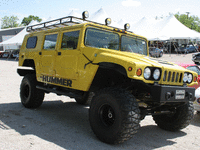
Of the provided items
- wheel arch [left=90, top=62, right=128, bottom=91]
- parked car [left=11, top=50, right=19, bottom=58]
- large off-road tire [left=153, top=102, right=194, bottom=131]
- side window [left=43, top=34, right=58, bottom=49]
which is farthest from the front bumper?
parked car [left=11, top=50, right=19, bottom=58]

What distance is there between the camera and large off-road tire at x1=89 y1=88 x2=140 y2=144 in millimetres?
3598

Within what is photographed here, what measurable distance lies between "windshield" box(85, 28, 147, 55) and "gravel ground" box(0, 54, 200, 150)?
1.83 metres

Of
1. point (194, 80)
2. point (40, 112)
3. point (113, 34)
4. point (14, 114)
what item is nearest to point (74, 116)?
point (40, 112)

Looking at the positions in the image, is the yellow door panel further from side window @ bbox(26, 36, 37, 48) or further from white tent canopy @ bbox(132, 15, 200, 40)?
white tent canopy @ bbox(132, 15, 200, 40)

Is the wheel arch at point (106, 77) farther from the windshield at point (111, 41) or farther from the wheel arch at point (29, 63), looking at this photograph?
the wheel arch at point (29, 63)

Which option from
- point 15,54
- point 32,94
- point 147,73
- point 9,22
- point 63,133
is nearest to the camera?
point 147,73

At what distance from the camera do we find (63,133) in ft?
14.4

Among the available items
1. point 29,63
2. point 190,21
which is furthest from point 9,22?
point 29,63

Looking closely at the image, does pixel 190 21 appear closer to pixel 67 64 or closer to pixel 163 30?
pixel 163 30

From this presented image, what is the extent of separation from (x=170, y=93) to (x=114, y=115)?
102 cm

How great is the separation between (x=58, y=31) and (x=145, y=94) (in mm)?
2655

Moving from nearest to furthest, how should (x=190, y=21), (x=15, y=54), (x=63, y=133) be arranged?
1. (x=63, y=133)
2. (x=15, y=54)
3. (x=190, y=21)

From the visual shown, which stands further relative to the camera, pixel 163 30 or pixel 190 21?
pixel 190 21

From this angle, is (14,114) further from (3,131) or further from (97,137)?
(97,137)
